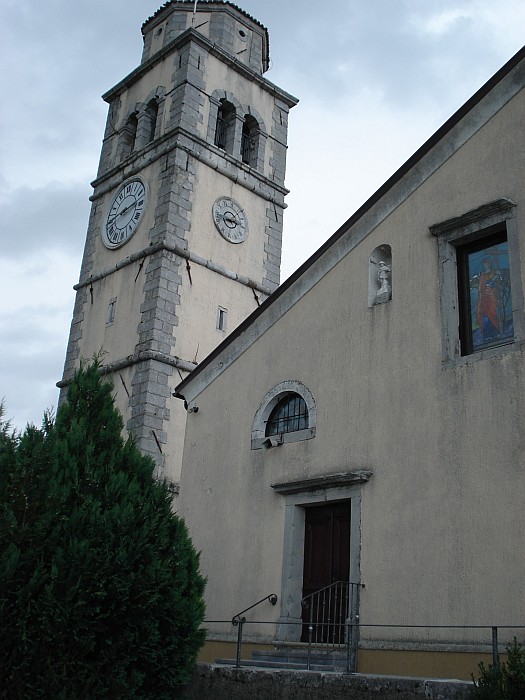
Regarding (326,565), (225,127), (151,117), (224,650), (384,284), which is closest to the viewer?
(326,565)

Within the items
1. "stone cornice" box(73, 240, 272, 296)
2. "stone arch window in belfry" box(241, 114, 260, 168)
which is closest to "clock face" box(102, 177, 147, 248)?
"stone cornice" box(73, 240, 272, 296)

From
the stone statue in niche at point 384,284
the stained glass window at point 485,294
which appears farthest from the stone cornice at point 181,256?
the stained glass window at point 485,294

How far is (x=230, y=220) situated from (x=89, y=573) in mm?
17595

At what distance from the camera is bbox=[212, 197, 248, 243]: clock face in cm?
2394

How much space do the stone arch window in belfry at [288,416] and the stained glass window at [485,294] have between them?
3155mm

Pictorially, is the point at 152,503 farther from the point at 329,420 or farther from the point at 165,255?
the point at 165,255

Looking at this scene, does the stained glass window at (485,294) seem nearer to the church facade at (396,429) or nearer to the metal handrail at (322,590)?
the church facade at (396,429)

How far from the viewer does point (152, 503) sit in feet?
29.6

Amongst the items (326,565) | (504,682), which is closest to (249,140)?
(326,565)

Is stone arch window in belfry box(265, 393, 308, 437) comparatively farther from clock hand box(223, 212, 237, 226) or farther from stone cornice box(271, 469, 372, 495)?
clock hand box(223, 212, 237, 226)

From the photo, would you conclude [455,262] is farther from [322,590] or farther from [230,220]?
[230,220]

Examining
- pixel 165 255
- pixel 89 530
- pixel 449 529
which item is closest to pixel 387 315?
pixel 449 529

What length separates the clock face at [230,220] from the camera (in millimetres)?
23938

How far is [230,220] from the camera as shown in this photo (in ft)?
79.8
